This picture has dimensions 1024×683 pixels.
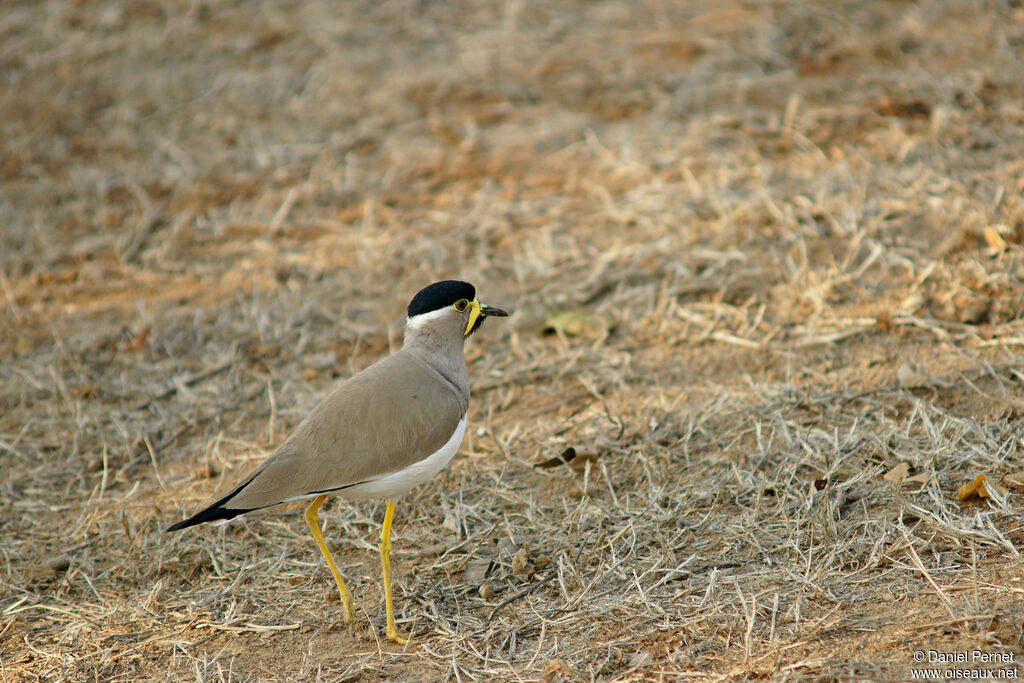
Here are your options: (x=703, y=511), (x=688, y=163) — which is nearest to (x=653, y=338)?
(x=703, y=511)

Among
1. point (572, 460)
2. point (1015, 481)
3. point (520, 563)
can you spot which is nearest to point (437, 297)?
point (572, 460)

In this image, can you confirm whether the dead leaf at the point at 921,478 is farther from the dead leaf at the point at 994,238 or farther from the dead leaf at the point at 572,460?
the dead leaf at the point at 994,238

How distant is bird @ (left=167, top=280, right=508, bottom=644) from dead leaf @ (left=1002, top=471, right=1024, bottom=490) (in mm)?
2226

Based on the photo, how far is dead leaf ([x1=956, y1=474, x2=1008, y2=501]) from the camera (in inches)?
150

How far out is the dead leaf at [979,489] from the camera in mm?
3814

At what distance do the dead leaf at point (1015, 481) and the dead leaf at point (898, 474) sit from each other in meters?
0.37

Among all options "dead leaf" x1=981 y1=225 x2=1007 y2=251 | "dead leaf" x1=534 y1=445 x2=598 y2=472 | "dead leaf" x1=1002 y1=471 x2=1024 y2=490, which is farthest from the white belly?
"dead leaf" x1=981 y1=225 x2=1007 y2=251

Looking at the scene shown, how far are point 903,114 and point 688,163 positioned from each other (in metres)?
1.66

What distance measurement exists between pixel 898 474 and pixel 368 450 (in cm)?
220

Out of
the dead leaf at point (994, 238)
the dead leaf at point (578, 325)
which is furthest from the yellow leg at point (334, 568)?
the dead leaf at point (994, 238)

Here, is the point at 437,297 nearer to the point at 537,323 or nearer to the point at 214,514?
A: the point at 214,514

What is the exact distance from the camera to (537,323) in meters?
5.99

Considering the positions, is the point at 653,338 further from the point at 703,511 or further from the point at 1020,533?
the point at 1020,533

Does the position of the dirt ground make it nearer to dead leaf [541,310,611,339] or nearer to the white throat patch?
dead leaf [541,310,611,339]
